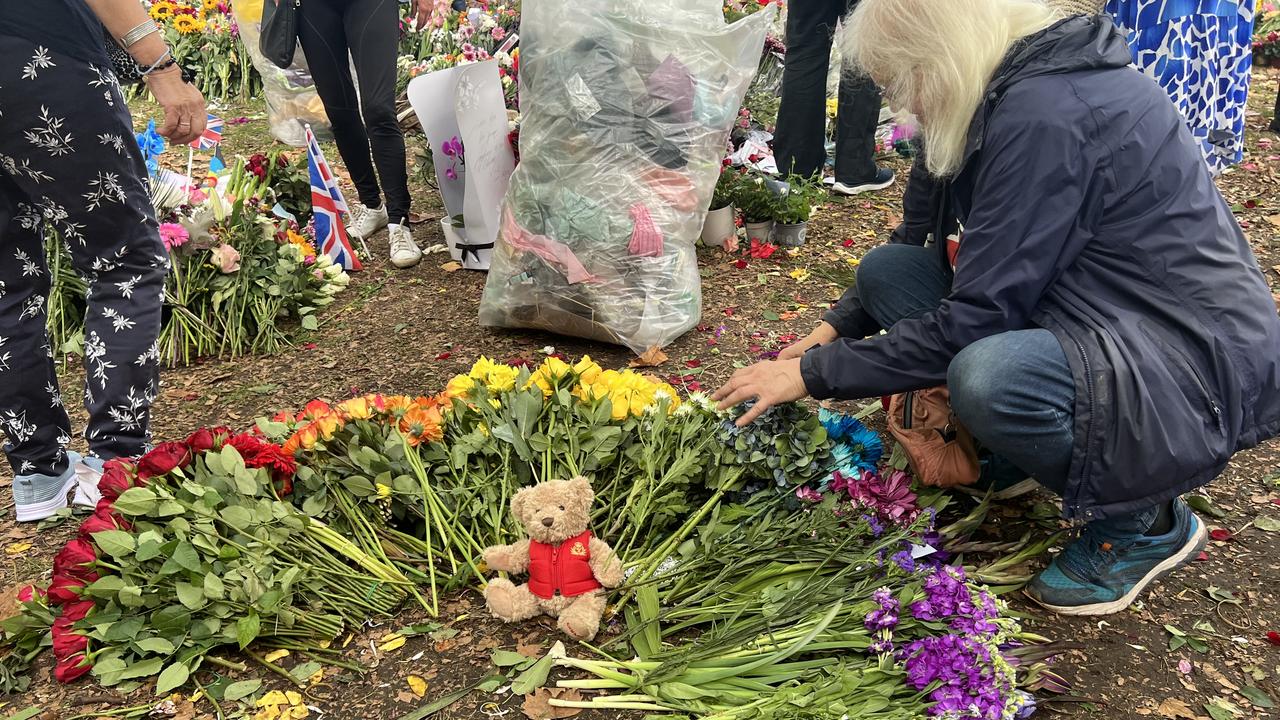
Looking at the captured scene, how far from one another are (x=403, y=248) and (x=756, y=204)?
155 centimetres

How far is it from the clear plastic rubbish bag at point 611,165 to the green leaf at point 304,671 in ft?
4.93

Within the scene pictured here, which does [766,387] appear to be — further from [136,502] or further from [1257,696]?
[136,502]

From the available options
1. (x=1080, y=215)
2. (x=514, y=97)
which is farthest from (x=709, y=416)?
(x=514, y=97)

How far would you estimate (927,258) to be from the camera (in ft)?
7.16

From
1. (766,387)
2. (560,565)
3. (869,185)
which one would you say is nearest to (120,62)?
(560,565)

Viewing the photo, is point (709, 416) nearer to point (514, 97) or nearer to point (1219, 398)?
point (1219, 398)

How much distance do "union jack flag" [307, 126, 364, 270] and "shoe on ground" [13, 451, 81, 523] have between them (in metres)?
1.62

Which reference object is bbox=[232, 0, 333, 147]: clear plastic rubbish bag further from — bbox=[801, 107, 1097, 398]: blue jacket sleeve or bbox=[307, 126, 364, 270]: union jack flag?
bbox=[801, 107, 1097, 398]: blue jacket sleeve

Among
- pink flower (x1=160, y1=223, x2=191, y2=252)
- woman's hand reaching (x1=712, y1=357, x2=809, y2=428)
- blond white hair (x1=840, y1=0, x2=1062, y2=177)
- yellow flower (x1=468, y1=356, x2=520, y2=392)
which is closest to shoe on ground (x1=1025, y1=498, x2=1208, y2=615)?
woman's hand reaching (x1=712, y1=357, x2=809, y2=428)

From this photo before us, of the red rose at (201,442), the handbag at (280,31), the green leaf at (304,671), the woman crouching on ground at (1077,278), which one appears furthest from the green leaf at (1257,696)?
the handbag at (280,31)

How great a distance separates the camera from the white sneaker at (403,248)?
12.6ft

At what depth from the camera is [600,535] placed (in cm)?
202

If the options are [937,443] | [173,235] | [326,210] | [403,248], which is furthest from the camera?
[403,248]

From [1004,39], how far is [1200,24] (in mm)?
1350
